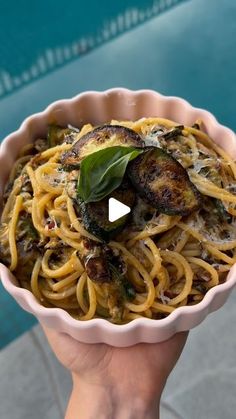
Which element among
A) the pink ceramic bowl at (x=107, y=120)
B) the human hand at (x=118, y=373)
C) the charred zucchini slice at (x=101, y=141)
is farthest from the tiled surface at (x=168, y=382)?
the charred zucchini slice at (x=101, y=141)

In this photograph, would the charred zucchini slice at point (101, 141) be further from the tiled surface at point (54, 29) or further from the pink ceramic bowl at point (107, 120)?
the tiled surface at point (54, 29)

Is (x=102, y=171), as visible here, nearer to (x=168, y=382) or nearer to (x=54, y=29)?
(x=168, y=382)

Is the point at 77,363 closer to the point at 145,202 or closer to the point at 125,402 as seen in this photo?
the point at 125,402

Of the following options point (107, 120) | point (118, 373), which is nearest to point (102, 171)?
point (107, 120)

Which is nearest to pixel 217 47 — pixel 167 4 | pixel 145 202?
pixel 167 4

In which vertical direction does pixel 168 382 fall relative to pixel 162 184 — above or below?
below

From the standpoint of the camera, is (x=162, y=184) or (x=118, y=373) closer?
(x=162, y=184)

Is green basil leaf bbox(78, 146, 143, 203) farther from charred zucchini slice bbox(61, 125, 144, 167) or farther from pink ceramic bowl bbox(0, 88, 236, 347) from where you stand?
pink ceramic bowl bbox(0, 88, 236, 347)
